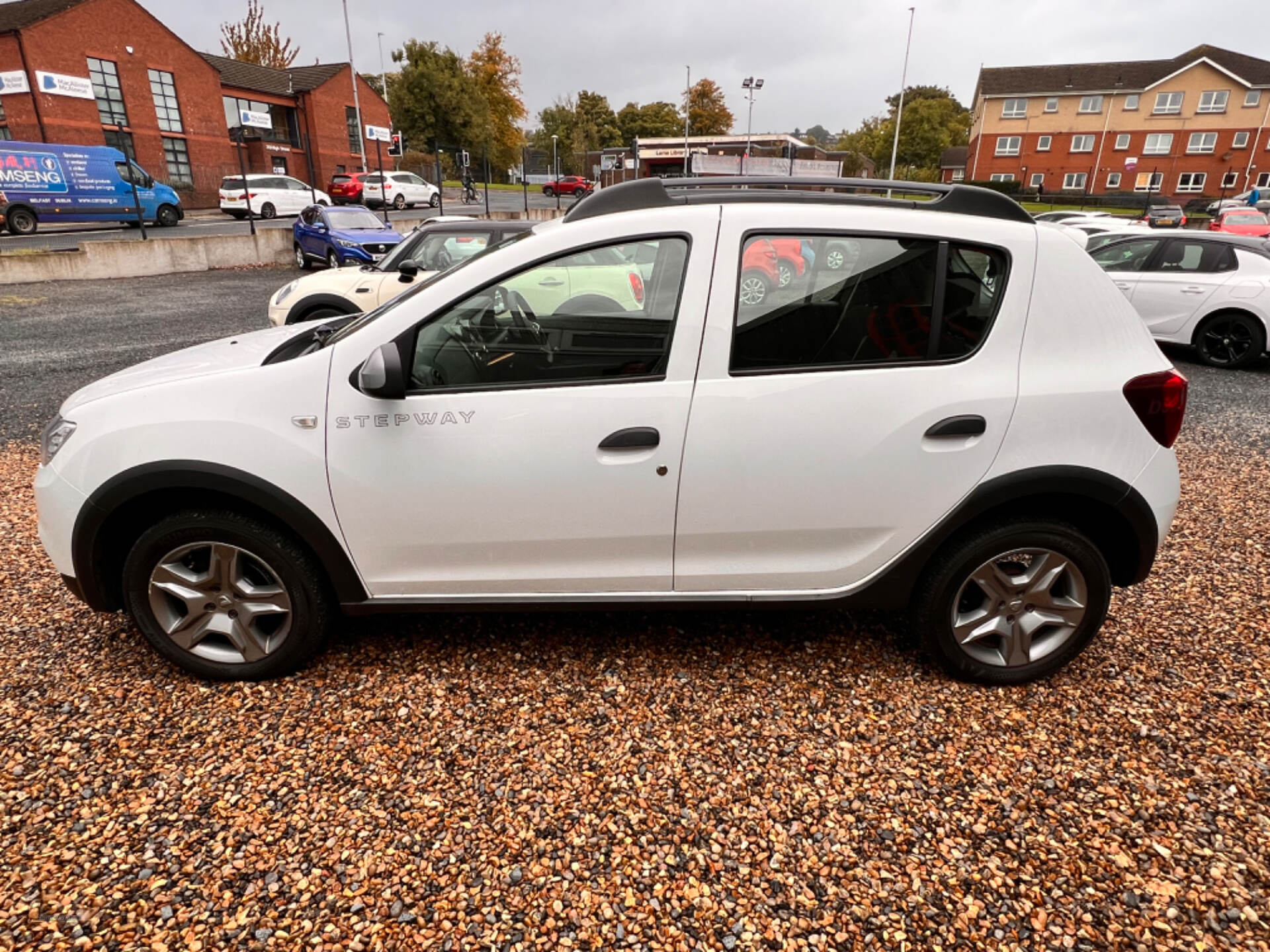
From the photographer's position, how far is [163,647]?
2.85 meters

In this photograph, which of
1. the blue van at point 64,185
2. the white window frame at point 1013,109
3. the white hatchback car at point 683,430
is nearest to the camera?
the white hatchback car at point 683,430

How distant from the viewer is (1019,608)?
280 centimetres

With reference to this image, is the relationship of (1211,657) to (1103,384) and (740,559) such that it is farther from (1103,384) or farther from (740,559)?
(740,559)

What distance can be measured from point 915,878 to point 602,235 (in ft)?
7.42

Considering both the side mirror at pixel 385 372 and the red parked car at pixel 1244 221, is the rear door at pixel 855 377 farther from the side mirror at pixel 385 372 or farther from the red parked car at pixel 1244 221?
the red parked car at pixel 1244 221

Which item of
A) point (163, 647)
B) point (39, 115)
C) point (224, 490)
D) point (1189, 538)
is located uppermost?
point (39, 115)

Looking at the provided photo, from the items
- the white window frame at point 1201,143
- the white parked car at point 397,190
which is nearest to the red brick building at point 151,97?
the white parked car at point 397,190

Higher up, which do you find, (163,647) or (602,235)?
(602,235)

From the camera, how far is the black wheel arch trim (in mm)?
2557

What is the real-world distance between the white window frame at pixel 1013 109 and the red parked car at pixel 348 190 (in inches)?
1940

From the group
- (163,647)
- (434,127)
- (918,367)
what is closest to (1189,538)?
(918,367)

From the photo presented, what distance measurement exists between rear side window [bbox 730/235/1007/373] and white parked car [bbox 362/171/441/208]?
105 feet

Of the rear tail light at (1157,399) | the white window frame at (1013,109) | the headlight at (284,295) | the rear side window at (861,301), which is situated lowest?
the headlight at (284,295)

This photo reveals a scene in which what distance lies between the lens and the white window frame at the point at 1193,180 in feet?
176
